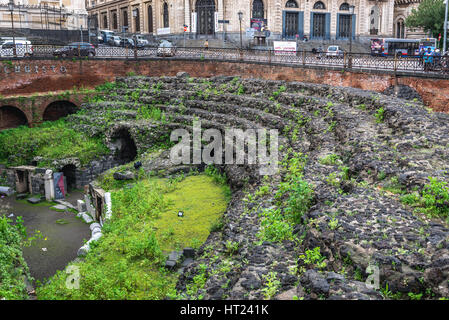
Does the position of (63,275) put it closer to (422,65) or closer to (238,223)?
(238,223)

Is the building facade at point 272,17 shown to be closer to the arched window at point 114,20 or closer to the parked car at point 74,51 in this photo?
the arched window at point 114,20

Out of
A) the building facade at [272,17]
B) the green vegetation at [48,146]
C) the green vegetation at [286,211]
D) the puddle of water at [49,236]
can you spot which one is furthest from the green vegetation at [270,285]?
the building facade at [272,17]

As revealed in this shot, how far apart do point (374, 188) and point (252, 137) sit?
23.8 ft

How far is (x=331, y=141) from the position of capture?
43.2ft

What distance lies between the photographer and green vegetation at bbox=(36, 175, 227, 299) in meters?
9.23

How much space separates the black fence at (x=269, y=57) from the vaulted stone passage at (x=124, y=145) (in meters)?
8.03

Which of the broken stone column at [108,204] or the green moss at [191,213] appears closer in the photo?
the green moss at [191,213]

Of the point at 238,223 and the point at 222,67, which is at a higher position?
the point at 222,67

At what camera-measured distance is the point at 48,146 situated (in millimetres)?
21188

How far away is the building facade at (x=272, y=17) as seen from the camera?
4038cm

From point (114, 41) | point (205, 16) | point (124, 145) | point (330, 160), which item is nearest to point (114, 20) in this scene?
point (205, 16)
